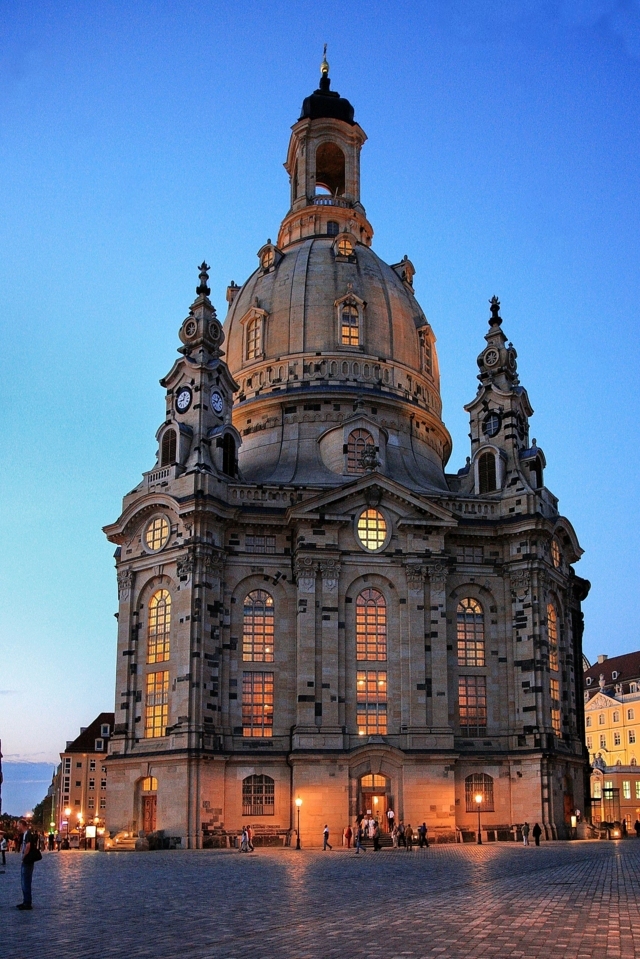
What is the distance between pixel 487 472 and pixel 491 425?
12.5 feet

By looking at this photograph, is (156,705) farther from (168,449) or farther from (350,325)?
(350,325)

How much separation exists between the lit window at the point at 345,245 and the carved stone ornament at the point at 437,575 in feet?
89.4

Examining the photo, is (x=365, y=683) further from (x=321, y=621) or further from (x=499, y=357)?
(x=499, y=357)

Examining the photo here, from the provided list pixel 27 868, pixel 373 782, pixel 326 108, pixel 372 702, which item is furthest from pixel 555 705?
pixel 326 108

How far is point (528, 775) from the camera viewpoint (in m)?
65.9

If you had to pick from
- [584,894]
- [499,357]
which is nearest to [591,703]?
[499,357]

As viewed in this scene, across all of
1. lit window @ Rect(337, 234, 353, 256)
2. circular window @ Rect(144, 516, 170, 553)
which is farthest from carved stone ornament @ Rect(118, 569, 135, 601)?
lit window @ Rect(337, 234, 353, 256)

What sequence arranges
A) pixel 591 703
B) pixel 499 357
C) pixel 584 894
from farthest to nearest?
pixel 591 703 → pixel 499 357 → pixel 584 894

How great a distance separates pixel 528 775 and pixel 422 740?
23.5ft

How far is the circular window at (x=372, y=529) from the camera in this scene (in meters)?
67.6

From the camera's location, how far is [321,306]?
261ft

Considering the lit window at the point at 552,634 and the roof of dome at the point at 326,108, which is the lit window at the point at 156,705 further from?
the roof of dome at the point at 326,108

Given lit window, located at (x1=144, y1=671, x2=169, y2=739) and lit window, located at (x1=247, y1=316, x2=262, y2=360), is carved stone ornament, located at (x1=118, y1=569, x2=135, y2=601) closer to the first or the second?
lit window, located at (x1=144, y1=671, x2=169, y2=739)

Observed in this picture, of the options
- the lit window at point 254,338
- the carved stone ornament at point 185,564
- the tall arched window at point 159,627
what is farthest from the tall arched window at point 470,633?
the lit window at point 254,338
